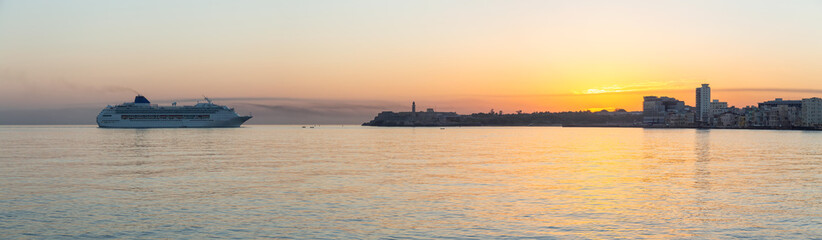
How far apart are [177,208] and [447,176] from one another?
45.9 ft

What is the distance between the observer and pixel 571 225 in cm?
1614

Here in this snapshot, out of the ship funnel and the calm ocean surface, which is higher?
the ship funnel

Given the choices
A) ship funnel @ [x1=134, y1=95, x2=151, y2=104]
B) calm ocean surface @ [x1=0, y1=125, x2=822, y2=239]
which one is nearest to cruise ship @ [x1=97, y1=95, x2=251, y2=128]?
ship funnel @ [x1=134, y1=95, x2=151, y2=104]

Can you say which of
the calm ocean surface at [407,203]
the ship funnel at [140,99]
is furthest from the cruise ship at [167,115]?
the calm ocean surface at [407,203]

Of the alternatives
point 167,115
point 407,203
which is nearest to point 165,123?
point 167,115

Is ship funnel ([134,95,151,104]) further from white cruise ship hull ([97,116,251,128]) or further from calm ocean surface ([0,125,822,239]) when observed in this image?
calm ocean surface ([0,125,822,239])

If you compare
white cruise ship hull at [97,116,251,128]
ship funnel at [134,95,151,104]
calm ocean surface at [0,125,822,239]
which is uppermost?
ship funnel at [134,95,151,104]

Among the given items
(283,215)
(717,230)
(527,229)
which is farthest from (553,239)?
(283,215)

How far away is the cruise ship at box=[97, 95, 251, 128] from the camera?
18662 cm

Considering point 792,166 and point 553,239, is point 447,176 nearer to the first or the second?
point 553,239

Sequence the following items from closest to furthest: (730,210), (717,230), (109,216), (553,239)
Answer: (553,239) < (717,230) < (109,216) < (730,210)

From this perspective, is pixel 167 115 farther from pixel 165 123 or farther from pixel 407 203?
pixel 407 203

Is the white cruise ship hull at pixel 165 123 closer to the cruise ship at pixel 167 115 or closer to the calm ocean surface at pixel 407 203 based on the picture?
the cruise ship at pixel 167 115

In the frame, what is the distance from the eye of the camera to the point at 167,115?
190m
